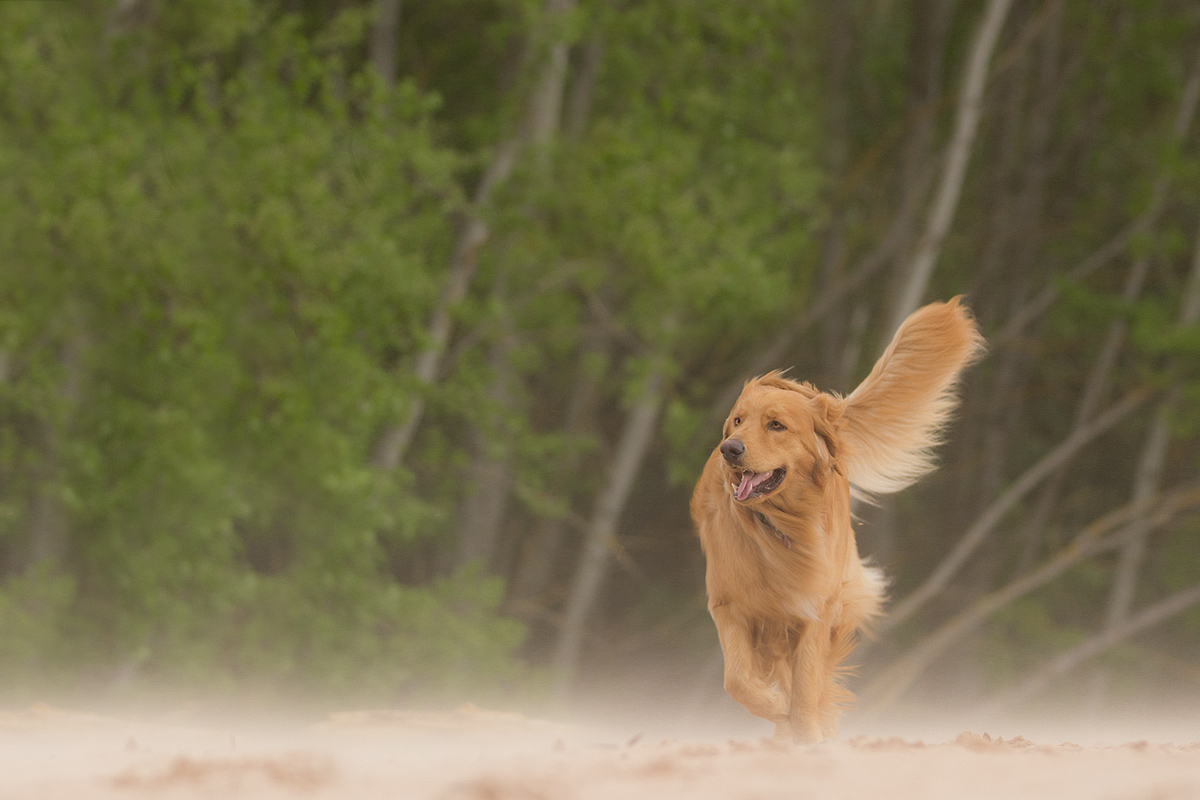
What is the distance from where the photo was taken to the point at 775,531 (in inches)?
179

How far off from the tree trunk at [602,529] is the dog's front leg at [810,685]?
7.93 meters

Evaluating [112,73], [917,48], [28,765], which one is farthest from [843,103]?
[28,765]

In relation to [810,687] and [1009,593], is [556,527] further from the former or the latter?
[810,687]

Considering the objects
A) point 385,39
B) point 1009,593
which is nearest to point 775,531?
point 385,39

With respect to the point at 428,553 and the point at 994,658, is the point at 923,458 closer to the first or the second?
the point at 428,553

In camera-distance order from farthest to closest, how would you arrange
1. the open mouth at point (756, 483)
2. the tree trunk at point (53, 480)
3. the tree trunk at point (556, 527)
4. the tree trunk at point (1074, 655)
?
the tree trunk at point (1074, 655) < the tree trunk at point (556, 527) < the tree trunk at point (53, 480) < the open mouth at point (756, 483)

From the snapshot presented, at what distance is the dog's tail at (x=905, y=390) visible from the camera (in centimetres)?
476

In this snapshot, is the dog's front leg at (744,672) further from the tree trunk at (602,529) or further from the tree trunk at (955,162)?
the tree trunk at (955,162)

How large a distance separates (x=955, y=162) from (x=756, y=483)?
31.2 feet

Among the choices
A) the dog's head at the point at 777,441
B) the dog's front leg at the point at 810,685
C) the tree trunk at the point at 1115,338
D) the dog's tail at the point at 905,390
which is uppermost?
the tree trunk at the point at 1115,338

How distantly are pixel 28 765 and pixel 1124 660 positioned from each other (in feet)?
42.9

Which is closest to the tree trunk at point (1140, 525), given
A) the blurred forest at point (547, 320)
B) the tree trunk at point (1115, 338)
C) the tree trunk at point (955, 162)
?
the blurred forest at point (547, 320)

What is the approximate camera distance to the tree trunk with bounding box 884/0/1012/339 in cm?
1274

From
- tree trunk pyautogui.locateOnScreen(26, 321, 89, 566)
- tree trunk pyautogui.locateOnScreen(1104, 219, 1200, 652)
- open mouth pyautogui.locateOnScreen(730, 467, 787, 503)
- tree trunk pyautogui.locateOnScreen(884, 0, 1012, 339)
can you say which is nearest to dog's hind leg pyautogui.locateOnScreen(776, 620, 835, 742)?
open mouth pyautogui.locateOnScreen(730, 467, 787, 503)
